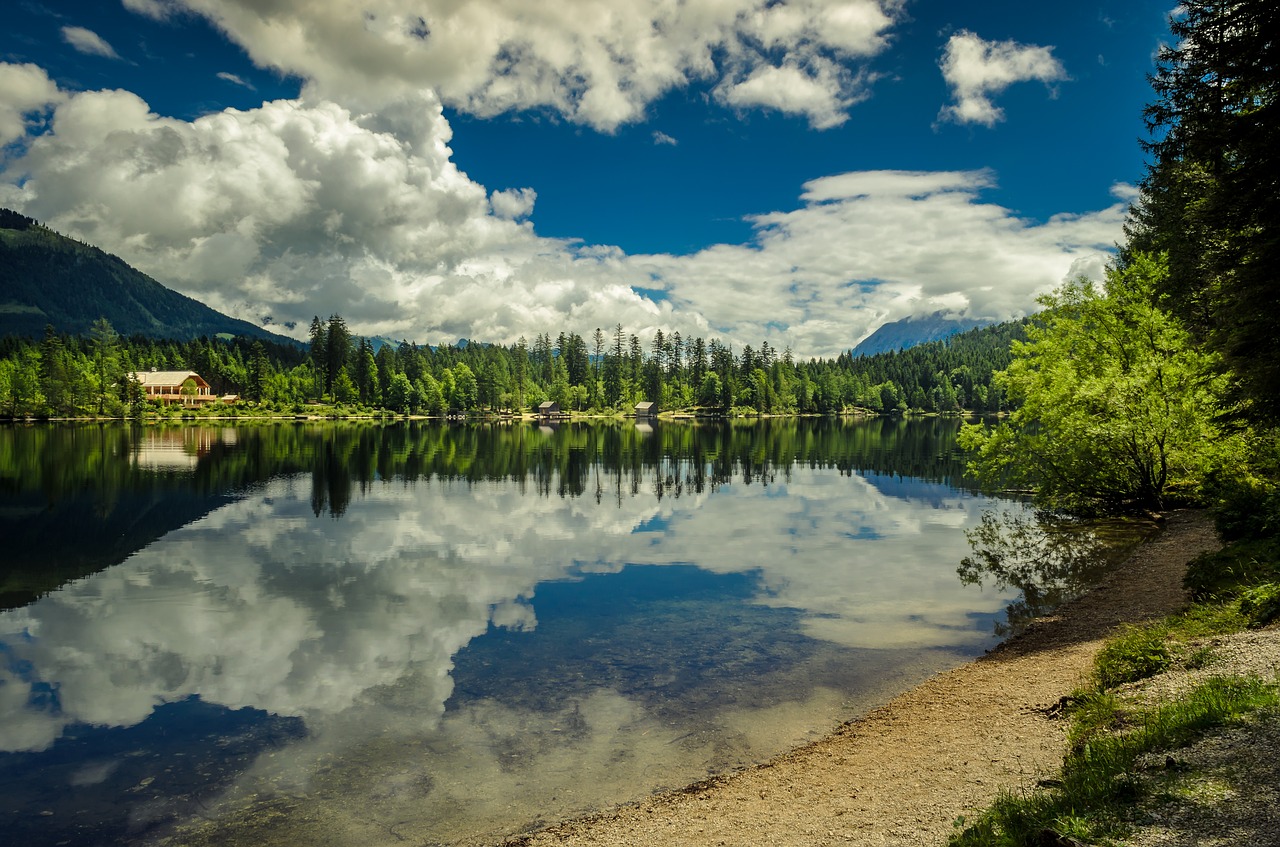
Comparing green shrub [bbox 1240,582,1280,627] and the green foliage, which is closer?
green shrub [bbox 1240,582,1280,627]

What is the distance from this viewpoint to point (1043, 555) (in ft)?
101

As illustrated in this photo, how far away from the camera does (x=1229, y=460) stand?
32125 millimetres

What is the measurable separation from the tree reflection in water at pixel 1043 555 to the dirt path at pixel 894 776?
253 inches

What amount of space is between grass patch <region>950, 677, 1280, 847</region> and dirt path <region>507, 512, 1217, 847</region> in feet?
2.66

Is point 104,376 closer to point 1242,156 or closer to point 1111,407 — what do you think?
point 1111,407

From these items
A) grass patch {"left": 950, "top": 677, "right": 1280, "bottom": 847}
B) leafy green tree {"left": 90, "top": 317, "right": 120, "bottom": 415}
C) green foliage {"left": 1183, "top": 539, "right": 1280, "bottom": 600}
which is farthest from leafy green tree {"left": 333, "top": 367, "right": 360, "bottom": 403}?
grass patch {"left": 950, "top": 677, "right": 1280, "bottom": 847}

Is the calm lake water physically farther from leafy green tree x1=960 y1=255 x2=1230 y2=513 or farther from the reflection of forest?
leafy green tree x1=960 y1=255 x2=1230 y2=513

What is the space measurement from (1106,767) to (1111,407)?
95.1 feet

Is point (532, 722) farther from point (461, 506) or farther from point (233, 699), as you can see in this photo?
point (461, 506)

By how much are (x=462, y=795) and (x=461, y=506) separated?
114 ft

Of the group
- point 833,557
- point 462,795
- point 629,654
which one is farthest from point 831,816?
point 833,557

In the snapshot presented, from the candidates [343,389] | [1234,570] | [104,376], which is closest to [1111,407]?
[1234,570]

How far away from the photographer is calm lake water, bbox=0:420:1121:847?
12906mm

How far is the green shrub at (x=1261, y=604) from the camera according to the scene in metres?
14.2
